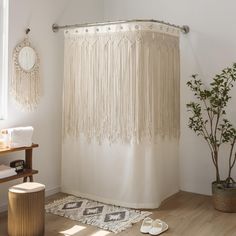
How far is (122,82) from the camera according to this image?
343 centimetres

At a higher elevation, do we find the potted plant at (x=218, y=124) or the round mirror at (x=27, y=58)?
the round mirror at (x=27, y=58)

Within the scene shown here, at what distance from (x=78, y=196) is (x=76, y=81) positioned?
126cm

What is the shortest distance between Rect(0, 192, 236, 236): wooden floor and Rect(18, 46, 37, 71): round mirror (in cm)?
143

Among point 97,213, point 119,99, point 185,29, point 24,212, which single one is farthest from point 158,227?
point 185,29

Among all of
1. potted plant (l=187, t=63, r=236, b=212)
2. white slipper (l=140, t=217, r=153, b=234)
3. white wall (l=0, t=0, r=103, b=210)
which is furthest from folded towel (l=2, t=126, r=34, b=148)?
potted plant (l=187, t=63, r=236, b=212)

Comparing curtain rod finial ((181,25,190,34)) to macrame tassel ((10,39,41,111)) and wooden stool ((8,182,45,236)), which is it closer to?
macrame tassel ((10,39,41,111))

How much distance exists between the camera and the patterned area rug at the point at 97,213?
10.1ft

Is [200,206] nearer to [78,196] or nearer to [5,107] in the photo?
[78,196]

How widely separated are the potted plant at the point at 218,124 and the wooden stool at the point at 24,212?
69.5 inches

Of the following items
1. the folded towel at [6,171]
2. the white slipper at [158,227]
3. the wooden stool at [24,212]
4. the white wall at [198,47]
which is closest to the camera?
the wooden stool at [24,212]

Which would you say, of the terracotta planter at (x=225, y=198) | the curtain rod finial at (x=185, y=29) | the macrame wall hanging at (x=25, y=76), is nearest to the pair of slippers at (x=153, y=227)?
the terracotta planter at (x=225, y=198)

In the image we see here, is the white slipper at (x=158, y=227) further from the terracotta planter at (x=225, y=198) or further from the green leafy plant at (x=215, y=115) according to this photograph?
the green leafy plant at (x=215, y=115)

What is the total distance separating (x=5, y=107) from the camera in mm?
3326

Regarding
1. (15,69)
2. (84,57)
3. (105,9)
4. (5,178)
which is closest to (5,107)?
(15,69)
